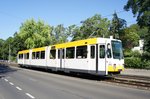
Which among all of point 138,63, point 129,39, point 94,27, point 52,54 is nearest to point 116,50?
point 52,54

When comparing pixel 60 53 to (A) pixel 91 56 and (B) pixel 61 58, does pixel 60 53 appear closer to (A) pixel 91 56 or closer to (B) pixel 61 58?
(B) pixel 61 58

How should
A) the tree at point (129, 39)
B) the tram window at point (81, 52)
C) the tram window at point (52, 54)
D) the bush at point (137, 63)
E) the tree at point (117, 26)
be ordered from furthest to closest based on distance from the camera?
the tree at point (129, 39) → the tree at point (117, 26) → the bush at point (137, 63) → the tram window at point (52, 54) → the tram window at point (81, 52)

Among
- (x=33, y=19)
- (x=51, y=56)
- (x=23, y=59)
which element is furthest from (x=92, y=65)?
(x=33, y=19)

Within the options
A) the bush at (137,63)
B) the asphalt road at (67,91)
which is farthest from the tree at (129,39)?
the asphalt road at (67,91)

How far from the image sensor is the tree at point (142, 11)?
5266 cm

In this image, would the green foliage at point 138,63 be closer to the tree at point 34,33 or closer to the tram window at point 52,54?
the tram window at point 52,54

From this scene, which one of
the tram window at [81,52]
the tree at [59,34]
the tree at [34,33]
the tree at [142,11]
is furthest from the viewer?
the tree at [59,34]

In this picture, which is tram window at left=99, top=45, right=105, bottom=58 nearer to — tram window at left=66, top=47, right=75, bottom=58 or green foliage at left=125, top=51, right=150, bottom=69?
tram window at left=66, top=47, right=75, bottom=58

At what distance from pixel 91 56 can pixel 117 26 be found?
201ft

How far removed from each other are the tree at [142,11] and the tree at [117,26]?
2575cm

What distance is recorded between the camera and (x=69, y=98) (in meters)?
14.0

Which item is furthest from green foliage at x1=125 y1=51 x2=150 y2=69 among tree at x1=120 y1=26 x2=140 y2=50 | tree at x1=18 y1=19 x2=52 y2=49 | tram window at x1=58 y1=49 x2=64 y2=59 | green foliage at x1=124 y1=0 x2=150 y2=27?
tree at x1=18 y1=19 x2=52 y2=49

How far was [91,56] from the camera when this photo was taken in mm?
25875

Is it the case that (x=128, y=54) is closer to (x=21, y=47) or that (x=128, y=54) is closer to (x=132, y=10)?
(x=132, y=10)
